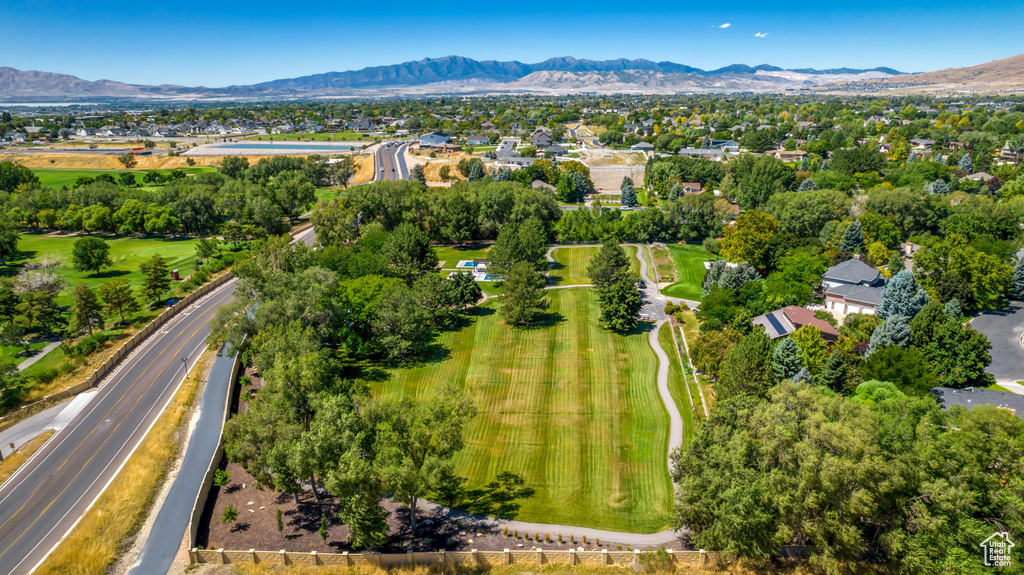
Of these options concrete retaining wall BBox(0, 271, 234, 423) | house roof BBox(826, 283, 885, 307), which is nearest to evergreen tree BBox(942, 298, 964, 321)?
house roof BBox(826, 283, 885, 307)

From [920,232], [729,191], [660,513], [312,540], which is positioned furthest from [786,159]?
[312,540]

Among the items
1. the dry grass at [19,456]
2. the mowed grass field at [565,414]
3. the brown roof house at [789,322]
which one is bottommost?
the mowed grass field at [565,414]

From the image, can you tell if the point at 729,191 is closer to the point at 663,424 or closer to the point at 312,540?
the point at 663,424

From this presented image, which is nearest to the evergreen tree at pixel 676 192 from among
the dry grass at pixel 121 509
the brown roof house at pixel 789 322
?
the brown roof house at pixel 789 322

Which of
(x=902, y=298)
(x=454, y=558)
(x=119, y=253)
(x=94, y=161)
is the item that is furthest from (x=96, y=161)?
(x=902, y=298)

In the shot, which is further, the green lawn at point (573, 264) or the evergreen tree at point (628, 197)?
the evergreen tree at point (628, 197)

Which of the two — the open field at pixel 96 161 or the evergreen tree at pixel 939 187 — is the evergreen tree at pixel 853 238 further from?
the open field at pixel 96 161
